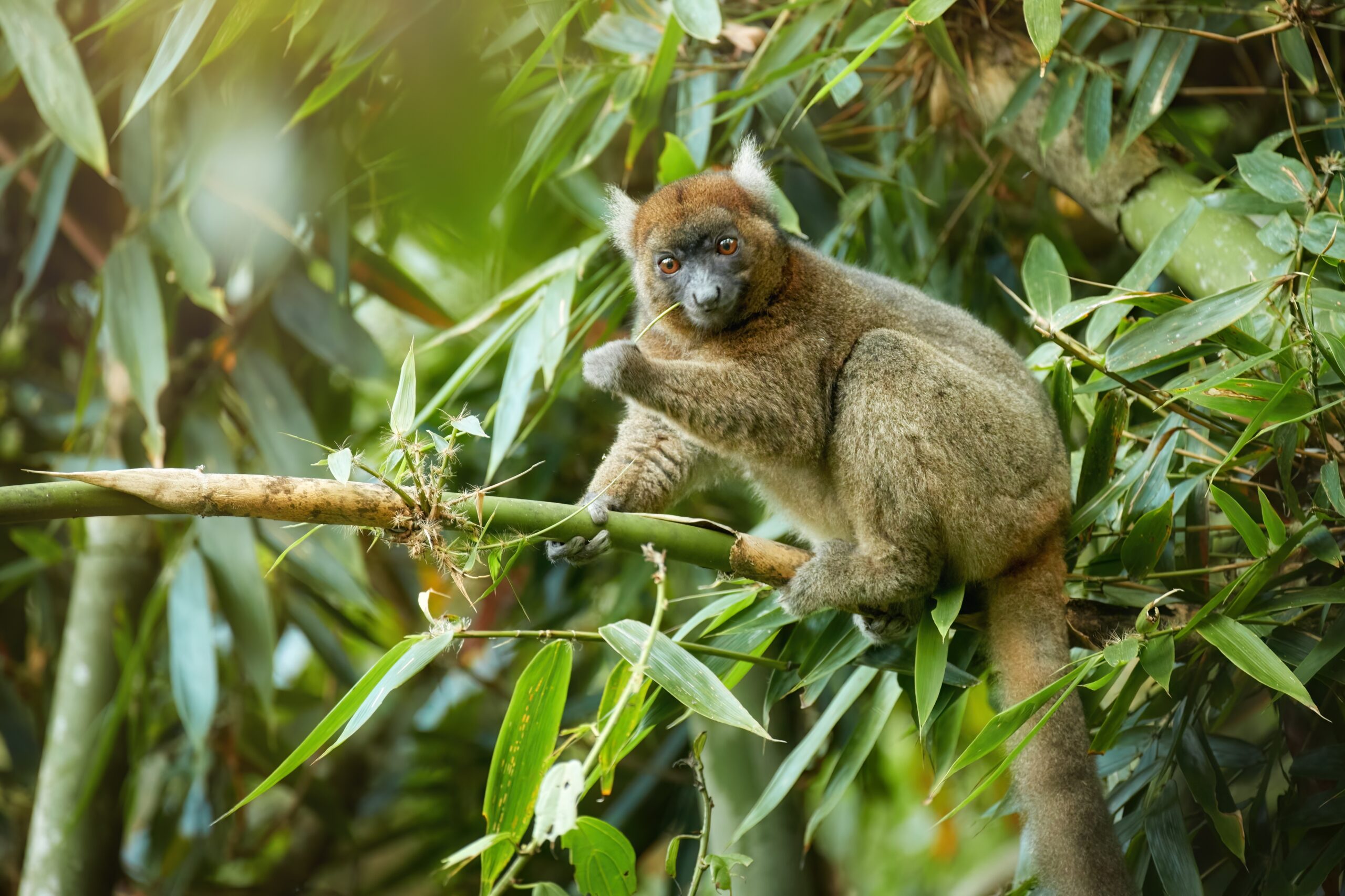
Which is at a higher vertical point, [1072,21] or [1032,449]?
[1072,21]

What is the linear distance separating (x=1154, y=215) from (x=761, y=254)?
1.64 metres

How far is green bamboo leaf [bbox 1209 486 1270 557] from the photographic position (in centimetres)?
287

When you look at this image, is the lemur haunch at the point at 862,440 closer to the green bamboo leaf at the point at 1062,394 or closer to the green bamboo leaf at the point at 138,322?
the green bamboo leaf at the point at 1062,394

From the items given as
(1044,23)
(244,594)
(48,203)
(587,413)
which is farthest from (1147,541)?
(48,203)

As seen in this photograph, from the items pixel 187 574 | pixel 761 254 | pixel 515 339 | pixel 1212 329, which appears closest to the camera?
pixel 1212 329

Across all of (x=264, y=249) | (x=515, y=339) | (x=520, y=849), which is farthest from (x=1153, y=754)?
(x=264, y=249)

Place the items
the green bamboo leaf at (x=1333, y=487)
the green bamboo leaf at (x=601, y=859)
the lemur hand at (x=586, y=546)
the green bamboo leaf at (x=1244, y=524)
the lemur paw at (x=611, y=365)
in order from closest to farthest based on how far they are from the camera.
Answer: the green bamboo leaf at (x=601, y=859)
the green bamboo leaf at (x=1333, y=487)
the green bamboo leaf at (x=1244, y=524)
the lemur hand at (x=586, y=546)
the lemur paw at (x=611, y=365)

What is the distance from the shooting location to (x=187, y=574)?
4863 millimetres

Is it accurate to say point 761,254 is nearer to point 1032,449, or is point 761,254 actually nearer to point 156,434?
point 1032,449

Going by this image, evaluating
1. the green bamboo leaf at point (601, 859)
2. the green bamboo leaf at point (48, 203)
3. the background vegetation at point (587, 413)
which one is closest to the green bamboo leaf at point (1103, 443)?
the background vegetation at point (587, 413)

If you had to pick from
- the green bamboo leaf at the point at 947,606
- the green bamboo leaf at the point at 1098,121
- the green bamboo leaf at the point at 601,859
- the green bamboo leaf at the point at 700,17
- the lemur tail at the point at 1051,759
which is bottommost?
the lemur tail at the point at 1051,759

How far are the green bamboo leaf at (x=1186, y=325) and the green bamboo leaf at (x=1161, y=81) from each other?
1.35 meters

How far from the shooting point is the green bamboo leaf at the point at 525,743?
258 centimetres

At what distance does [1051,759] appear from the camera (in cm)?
301
